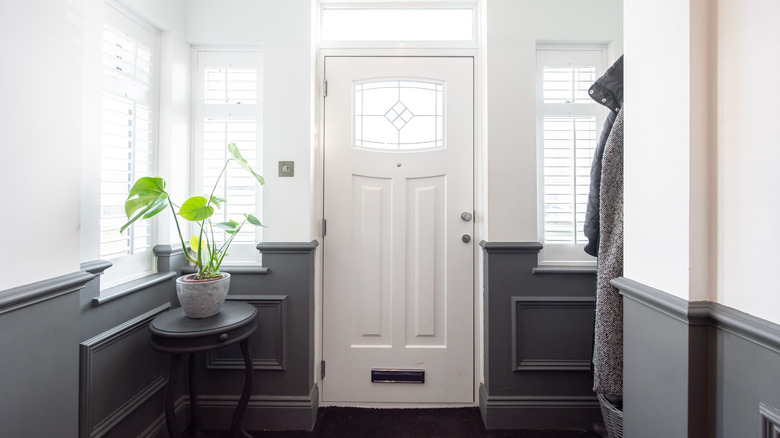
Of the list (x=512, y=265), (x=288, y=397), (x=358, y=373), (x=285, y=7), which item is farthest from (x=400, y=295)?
(x=285, y=7)

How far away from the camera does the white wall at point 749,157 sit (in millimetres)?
686

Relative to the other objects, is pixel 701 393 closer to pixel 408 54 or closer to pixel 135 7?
pixel 408 54

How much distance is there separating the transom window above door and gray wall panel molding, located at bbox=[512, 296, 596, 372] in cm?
Answer: 104

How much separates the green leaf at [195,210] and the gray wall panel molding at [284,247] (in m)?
0.46

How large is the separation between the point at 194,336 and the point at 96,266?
0.45 meters

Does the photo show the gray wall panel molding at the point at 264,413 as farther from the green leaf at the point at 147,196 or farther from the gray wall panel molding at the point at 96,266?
the green leaf at the point at 147,196

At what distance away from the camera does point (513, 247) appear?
5.83ft

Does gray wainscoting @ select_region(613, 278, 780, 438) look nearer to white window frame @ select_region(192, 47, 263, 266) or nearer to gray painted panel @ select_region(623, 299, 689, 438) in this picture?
gray painted panel @ select_region(623, 299, 689, 438)

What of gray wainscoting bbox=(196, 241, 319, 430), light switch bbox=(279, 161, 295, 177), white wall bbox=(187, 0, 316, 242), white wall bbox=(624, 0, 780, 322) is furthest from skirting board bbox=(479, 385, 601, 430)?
light switch bbox=(279, 161, 295, 177)

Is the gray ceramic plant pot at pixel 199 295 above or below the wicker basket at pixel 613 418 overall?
above

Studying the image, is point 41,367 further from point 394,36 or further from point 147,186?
point 394,36

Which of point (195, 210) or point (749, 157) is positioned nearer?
point (749, 157)

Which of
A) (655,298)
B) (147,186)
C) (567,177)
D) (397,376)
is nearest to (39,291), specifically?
(147,186)

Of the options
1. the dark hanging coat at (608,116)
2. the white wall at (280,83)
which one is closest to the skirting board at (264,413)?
the white wall at (280,83)
